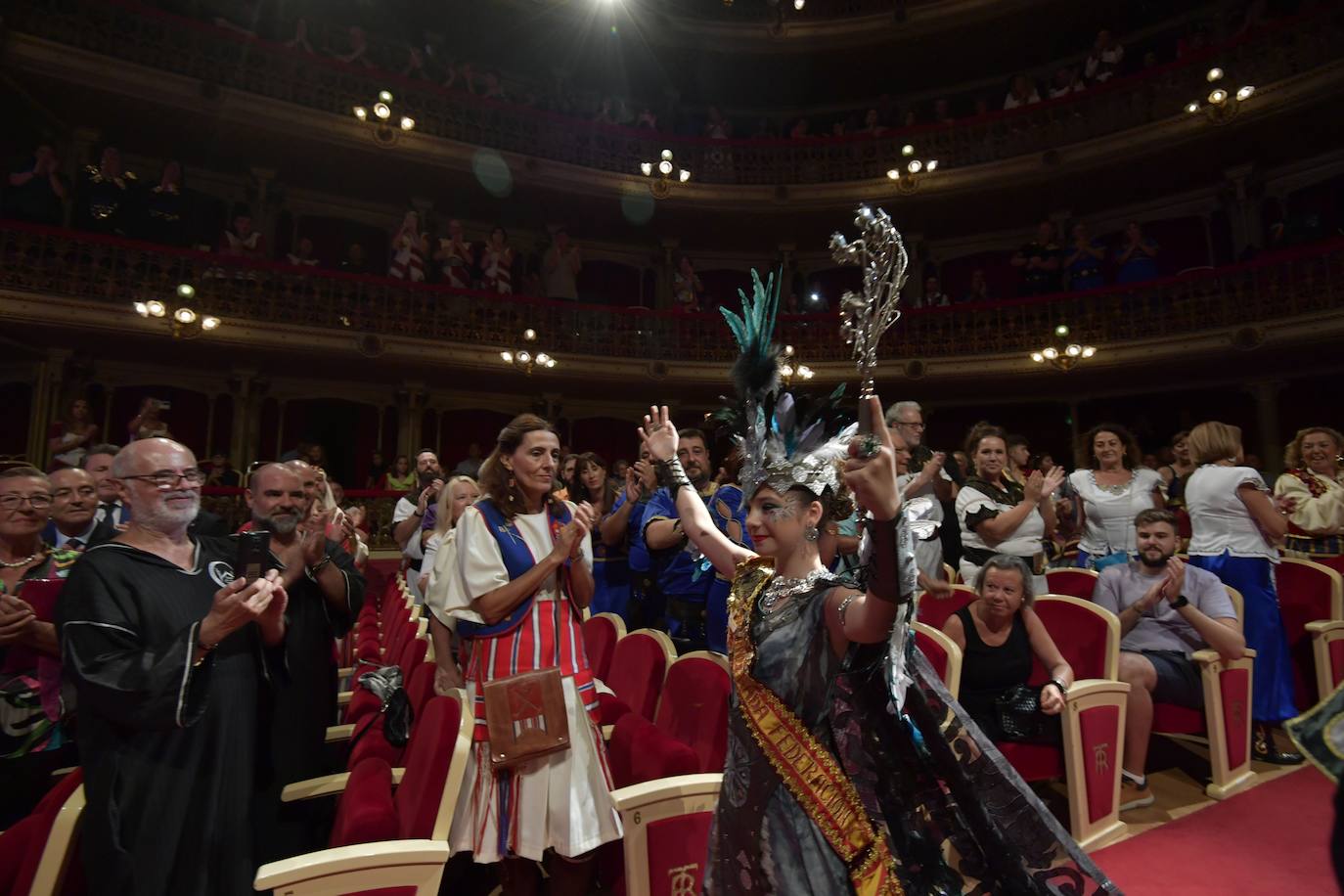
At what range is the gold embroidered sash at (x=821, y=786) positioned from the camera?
4.35 feet

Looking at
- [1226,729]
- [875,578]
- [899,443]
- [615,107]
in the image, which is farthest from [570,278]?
[875,578]

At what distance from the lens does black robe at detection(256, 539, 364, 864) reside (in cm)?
199

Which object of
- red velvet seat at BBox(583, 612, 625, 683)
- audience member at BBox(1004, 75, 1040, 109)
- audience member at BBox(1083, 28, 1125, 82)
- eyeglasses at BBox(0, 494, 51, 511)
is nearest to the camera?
eyeglasses at BBox(0, 494, 51, 511)

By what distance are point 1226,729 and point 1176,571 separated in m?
0.72

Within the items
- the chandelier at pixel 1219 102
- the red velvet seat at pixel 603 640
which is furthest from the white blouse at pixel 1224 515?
the chandelier at pixel 1219 102

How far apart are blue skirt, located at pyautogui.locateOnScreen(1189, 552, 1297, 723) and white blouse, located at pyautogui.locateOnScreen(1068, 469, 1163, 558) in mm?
446

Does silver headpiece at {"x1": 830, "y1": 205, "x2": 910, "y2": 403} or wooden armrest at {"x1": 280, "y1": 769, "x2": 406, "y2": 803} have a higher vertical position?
silver headpiece at {"x1": 830, "y1": 205, "x2": 910, "y2": 403}

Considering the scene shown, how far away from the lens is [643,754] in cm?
201

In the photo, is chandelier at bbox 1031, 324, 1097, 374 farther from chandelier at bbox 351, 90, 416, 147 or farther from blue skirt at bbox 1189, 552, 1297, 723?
chandelier at bbox 351, 90, 416, 147

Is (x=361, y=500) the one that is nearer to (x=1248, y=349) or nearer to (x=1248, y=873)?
(x=1248, y=873)

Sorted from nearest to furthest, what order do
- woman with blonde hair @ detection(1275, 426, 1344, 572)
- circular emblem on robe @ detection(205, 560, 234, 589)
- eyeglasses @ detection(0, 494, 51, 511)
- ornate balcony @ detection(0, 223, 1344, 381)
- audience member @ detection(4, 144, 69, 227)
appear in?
circular emblem on robe @ detection(205, 560, 234, 589), eyeglasses @ detection(0, 494, 51, 511), woman with blonde hair @ detection(1275, 426, 1344, 572), ornate balcony @ detection(0, 223, 1344, 381), audience member @ detection(4, 144, 69, 227)

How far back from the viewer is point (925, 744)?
1435 millimetres

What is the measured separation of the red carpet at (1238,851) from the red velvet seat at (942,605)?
43.9 inches

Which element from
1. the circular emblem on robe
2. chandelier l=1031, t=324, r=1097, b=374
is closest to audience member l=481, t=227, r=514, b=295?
chandelier l=1031, t=324, r=1097, b=374
